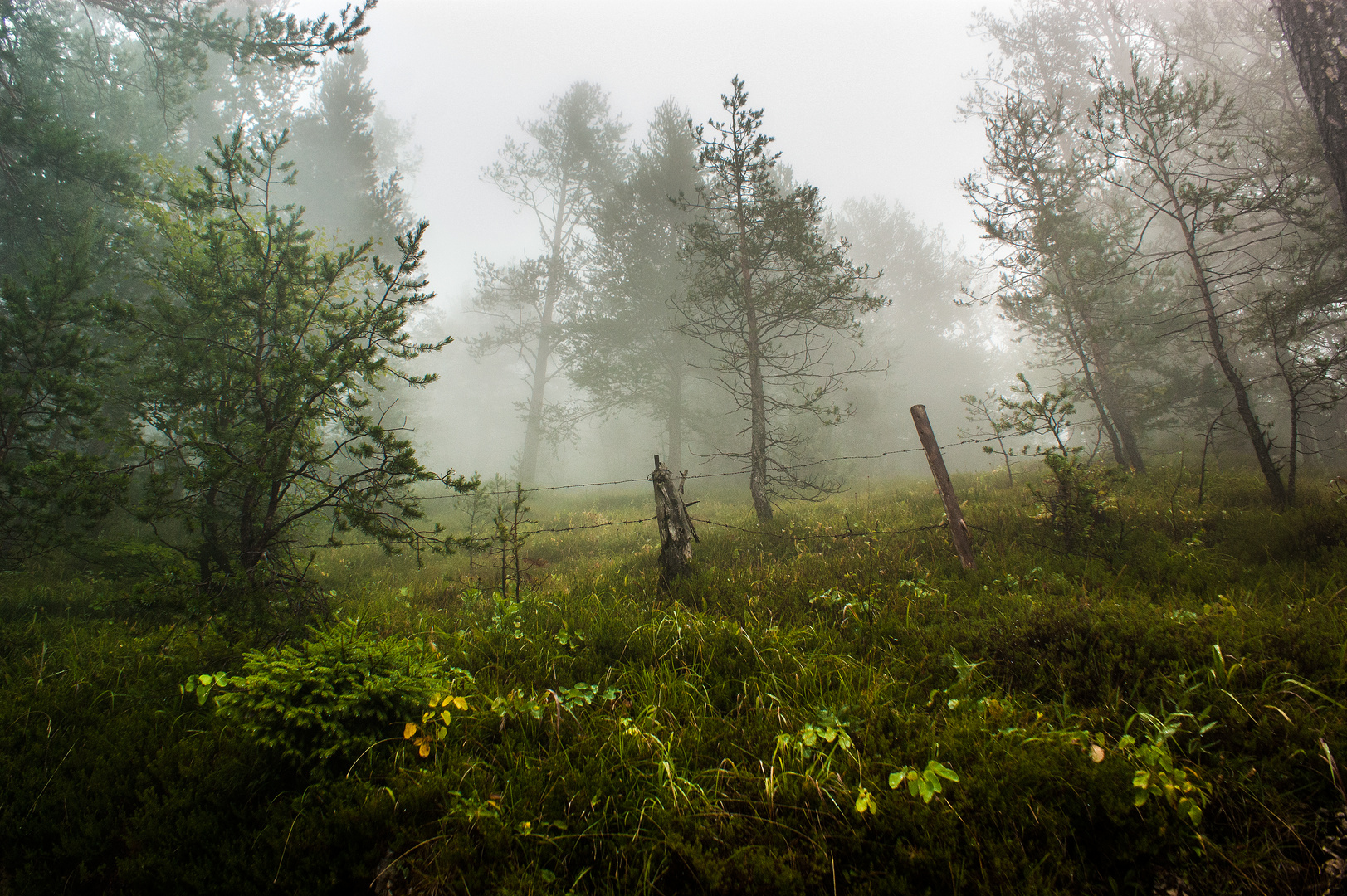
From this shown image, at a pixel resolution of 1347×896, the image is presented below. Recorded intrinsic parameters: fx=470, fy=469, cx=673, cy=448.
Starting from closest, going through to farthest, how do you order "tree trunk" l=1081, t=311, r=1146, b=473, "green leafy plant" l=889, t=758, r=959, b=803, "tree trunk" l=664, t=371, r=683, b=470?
"green leafy plant" l=889, t=758, r=959, b=803 → "tree trunk" l=1081, t=311, r=1146, b=473 → "tree trunk" l=664, t=371, r=683, b=470

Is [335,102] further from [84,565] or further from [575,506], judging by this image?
[84,565]

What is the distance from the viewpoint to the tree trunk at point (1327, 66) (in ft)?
18.1

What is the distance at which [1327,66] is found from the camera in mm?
5609

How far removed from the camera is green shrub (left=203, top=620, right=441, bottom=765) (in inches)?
92.7

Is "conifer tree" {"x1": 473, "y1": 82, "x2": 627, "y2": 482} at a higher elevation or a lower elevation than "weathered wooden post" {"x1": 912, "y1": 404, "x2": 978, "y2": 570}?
higher

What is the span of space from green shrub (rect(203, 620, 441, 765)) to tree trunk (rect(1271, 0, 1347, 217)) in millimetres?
10478

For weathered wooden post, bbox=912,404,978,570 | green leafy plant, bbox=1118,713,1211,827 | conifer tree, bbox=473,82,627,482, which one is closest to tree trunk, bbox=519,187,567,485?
conifer tree, bbox=473,82,627,482

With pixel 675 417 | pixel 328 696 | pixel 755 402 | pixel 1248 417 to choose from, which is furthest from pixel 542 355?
pixel 1248 417

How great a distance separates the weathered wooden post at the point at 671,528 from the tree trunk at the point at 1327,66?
8.38m

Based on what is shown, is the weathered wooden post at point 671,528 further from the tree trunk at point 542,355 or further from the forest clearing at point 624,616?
the tree trunk at point 542,355

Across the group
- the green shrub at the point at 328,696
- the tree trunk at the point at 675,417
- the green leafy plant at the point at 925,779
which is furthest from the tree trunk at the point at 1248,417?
the tree trunk at the point at 675,417

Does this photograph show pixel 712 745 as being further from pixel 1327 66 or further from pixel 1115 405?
pixel 1115 405

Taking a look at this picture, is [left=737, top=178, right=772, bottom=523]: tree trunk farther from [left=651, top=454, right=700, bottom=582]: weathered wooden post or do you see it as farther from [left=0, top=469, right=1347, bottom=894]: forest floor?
[left=0, top=469, right=1347, bottom=894]: forest floor

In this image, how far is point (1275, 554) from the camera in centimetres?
468
